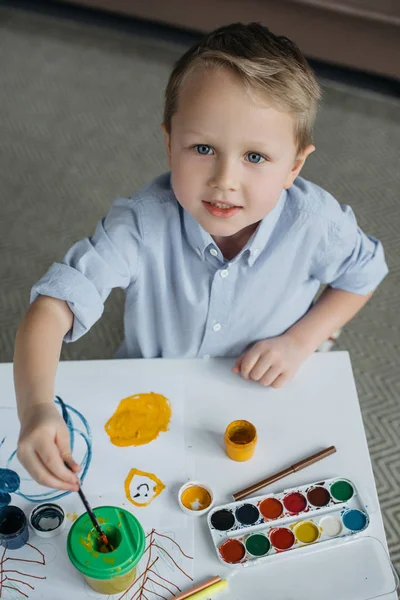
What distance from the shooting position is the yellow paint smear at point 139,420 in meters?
0.79

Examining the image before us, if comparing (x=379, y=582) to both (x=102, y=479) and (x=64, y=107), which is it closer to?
(x=102, y=479)

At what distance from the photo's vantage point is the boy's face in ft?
2.28

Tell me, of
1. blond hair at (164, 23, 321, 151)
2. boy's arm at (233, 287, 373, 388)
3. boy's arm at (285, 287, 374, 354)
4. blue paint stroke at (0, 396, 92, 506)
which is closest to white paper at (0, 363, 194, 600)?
blue paint stroke at (0, 396, 92, 506)

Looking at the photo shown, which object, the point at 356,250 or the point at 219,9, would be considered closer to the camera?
the point at 356,250

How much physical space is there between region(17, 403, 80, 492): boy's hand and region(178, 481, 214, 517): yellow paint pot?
0.14 metres

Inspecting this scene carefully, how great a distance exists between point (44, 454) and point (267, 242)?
0.43m

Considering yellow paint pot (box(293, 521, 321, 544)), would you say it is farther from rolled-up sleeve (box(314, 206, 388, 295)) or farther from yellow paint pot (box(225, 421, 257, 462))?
rolled-up sleeve (box(314, 206, 388, 295))

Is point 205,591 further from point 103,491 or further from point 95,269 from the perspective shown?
point 95,269

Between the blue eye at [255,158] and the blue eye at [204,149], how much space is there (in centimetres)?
4

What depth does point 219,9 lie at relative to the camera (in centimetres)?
218

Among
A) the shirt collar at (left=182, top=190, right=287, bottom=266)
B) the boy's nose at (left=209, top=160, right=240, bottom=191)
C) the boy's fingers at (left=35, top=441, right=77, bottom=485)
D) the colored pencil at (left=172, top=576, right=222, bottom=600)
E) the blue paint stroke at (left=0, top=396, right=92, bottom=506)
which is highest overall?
the boy's nose at (left=209, top=160, right=240, bottom=191)

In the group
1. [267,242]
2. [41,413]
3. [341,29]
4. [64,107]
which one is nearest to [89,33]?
[64,107]

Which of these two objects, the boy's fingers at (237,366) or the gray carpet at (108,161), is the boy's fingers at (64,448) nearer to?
the boy's fingers at (237,366)

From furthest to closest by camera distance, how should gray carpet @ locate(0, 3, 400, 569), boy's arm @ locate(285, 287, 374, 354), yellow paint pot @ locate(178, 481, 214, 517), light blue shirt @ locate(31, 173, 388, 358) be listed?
gray carpet @ locate(0, 3, 400, 569)
boy's arm @ locate(285, 287, 374, 354)
light blue shirt @ locate(31, 173, 388, 358)
yellow paint pot @ locate(178, 481, 214, 517)
